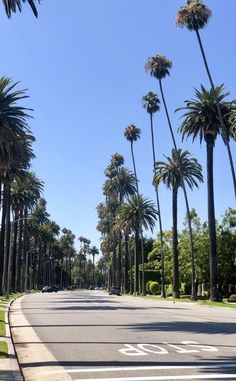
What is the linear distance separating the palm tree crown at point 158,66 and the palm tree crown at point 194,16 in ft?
51.1

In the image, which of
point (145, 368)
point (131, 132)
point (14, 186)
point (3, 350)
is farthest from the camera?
point (131, 132)

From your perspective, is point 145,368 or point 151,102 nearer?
point 145,368

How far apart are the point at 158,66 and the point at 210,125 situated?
1618 cm

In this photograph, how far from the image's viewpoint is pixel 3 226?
62219mm

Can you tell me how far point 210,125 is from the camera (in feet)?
171

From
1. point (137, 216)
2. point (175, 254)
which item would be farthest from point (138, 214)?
point (175, 254)

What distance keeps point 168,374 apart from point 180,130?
4708cm

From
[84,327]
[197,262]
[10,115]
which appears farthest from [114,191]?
[84,327]

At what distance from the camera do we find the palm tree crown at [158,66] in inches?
2559

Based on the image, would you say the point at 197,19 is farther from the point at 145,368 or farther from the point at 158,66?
the point at 145,368

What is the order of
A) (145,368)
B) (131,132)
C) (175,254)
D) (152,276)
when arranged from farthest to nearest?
1. (152,276)
2. (131,132)
3. (175,254)
4. (145,368)

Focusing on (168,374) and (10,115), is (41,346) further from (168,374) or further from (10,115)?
(10,115)

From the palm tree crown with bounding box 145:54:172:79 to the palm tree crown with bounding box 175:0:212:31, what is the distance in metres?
15.6

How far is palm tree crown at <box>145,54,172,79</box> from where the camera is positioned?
213ft
